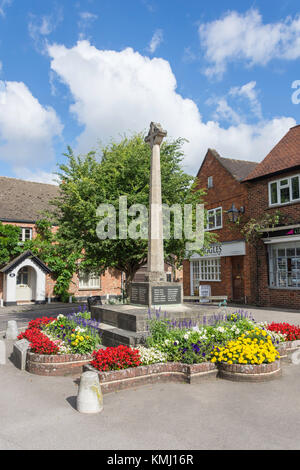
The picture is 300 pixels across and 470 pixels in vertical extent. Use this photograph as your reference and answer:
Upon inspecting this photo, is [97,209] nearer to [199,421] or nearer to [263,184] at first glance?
[199,421]

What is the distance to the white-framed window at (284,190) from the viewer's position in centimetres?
1769

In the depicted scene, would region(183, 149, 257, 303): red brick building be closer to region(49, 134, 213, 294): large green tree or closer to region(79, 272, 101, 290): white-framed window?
region(49, 134, 213, 294): large green tree

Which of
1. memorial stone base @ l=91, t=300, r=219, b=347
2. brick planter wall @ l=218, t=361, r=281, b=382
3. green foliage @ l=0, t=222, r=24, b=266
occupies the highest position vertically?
green foliage @ l=0, t=222, r=24, b=266

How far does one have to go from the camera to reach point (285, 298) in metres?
18.1

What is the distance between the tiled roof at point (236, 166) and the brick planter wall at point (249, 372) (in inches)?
629

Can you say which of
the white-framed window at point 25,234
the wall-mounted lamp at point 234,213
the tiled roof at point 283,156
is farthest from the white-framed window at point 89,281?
the tiled roof at point 283,156

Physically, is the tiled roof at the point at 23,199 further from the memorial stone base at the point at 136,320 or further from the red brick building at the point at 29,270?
the memorial stone base at the point at 136,320

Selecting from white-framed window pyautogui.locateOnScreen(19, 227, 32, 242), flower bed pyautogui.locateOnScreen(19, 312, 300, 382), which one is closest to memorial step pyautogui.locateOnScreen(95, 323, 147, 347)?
flower bed pyautogui.locateOnScreen(19, 312, 300, 382)

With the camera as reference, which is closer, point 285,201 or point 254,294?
point 285,201

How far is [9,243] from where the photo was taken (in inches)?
955

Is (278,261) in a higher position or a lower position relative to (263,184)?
lower

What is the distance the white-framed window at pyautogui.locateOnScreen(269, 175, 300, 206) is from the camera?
58.0ft
